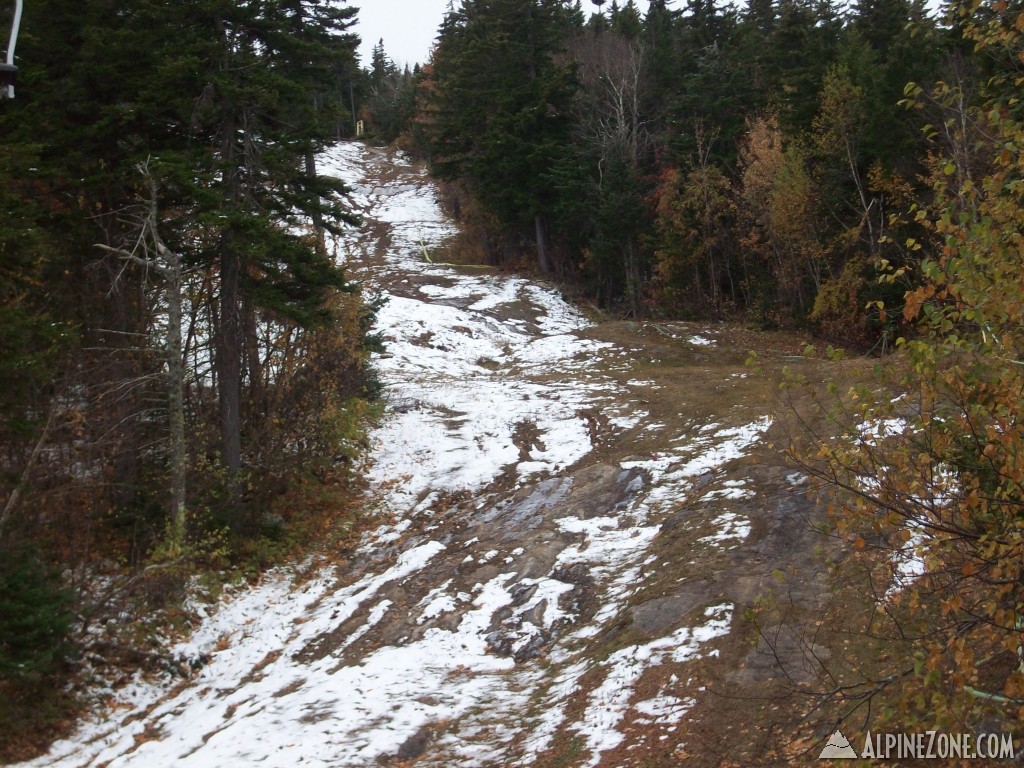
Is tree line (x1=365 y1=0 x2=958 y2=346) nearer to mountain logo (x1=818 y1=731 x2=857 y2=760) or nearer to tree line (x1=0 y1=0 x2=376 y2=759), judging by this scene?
tree line (x1=0 y1=0 x2=376 y2=759)

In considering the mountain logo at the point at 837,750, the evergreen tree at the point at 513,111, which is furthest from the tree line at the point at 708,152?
the mountain logo at the point at 837,750

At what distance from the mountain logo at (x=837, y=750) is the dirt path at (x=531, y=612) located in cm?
66

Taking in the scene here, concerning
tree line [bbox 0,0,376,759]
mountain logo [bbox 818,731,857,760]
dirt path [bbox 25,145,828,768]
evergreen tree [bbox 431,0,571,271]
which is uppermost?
evergreen tree [bbox 431,0,571,271]

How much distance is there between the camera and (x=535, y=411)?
830 inches

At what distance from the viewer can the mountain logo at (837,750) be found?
20.1 feet

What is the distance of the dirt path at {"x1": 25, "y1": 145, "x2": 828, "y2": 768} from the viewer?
8281mm

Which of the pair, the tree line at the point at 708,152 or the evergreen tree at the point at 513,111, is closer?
the tree line at the point at 708,152

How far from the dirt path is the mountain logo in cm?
66

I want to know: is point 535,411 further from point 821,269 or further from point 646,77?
point 646,77

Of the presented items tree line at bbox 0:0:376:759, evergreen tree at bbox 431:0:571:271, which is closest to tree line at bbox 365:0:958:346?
evergreen tree at bbox 431:0:571:271

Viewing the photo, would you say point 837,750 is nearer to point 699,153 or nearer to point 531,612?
point 531,612

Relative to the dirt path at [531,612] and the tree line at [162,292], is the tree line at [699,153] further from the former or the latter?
the tree line at [162,292]

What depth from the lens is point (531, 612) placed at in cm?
1135

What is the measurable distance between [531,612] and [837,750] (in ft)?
18.6
